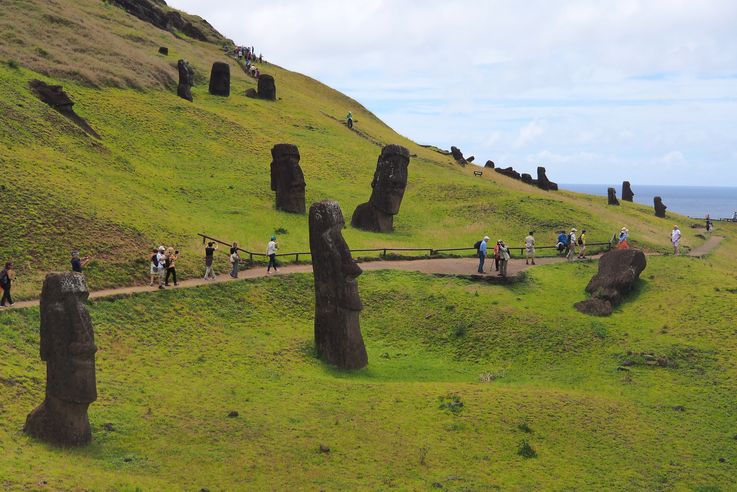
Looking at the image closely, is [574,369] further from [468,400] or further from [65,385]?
[65,385]

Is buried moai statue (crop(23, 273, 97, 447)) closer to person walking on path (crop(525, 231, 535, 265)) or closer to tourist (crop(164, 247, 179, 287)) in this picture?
tourist (crop(164, 247, 179, 287))

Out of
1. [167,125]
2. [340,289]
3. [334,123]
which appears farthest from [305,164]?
[340,289]

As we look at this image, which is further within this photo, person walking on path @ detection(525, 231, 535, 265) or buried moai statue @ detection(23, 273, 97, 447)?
person walking on path @ detection(525, 231, 535, 265)

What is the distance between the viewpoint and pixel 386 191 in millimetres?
54688

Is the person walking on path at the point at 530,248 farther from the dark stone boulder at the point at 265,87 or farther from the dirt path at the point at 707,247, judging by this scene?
the dark stone boulder at the point at 265,87

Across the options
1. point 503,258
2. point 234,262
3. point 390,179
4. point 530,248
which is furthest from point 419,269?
point 390,179

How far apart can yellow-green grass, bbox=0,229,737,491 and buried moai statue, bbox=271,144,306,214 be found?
15.7m

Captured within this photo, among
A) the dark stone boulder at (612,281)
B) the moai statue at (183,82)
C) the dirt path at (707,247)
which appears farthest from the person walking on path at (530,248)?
the moai statue at (183,82)

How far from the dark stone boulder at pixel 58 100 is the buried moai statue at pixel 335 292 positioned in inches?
1238

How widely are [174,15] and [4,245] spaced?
8366 cm

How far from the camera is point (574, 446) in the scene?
89.2 feet

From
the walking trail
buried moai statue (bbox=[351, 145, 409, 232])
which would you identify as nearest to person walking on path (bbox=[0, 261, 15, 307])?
the walking trail

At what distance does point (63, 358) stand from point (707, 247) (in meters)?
52.3

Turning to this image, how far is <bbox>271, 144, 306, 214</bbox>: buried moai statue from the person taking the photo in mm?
56969
